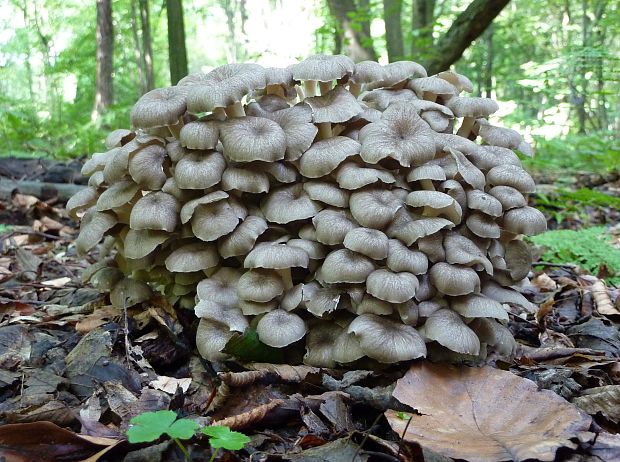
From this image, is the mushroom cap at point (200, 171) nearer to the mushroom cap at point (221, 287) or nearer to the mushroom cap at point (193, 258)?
the mushroom cap at point (193, 258)

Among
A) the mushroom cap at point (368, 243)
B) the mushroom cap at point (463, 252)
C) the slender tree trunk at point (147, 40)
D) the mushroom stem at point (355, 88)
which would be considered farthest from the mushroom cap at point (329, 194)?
the slender tree trunk at point (147, 40)

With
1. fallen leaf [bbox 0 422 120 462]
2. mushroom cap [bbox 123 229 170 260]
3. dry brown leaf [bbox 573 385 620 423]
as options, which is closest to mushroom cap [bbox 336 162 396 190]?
mushroom cap [bbox 123 229 170 260]

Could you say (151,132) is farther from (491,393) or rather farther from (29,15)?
(29,15)

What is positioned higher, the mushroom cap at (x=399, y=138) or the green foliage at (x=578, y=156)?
the mushroom cap at (x=399, y=138)

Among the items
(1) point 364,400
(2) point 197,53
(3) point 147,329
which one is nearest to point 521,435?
(1) point 364,400

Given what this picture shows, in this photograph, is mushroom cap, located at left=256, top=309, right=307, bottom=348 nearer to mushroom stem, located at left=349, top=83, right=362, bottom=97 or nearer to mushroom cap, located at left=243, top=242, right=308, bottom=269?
mushroom cap, located at left=243, top=242, right=308, bottom=269
